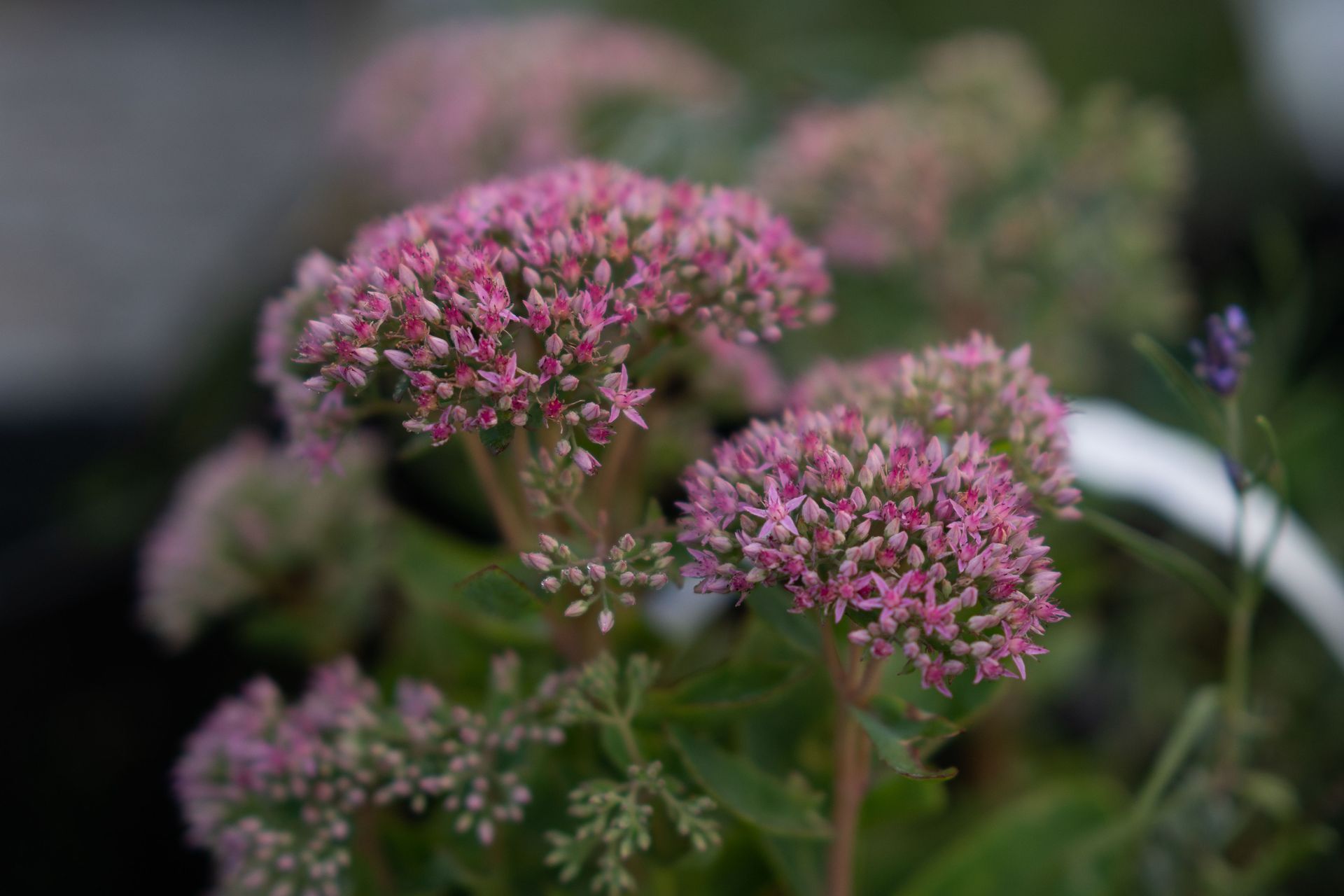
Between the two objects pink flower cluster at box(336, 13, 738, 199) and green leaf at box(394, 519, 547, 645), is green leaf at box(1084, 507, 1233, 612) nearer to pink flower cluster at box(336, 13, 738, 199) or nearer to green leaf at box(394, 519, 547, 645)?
green leaf at box(394, 519, 547, 645)

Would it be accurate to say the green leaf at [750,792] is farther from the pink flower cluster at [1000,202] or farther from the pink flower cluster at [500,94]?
the pink flower cluster at [500,94]

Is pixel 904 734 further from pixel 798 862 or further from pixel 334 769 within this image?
pixel 334 769

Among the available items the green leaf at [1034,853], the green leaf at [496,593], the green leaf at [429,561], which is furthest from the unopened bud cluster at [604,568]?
the green leaf at [1034,853]

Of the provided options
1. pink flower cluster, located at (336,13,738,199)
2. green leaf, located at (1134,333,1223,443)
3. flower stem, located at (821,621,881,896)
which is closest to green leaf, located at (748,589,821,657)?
flower stem, located at (821,621,881,896)

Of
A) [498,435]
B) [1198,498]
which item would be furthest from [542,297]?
[1198,498]

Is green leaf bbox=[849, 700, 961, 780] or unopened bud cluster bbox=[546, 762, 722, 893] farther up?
green leaf bbox=[849, 700, 961, 780]

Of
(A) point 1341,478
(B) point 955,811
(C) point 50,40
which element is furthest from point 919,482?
(C) point 50,40

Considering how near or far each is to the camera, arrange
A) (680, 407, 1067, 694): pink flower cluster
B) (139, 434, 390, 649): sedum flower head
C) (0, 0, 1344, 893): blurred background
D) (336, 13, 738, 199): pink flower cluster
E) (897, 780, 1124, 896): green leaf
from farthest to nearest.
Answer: (336, 13, 738, 199): pink flower cluster → (0, 0, 1344, 893): blurred background → (139, 434, 390, 649): sedum flower head → (897, 780, 1124, 896): green leaf → (680, 407, 1067, 694): pink flower cluster
